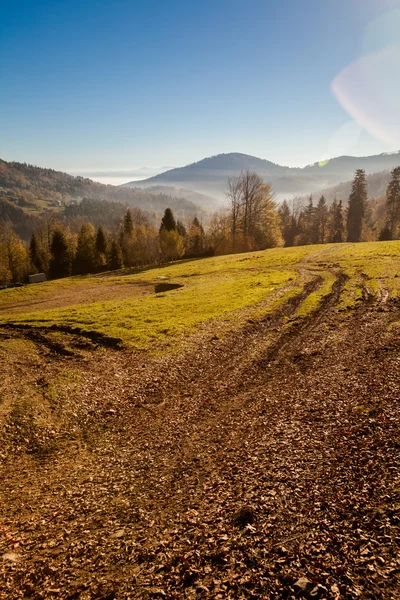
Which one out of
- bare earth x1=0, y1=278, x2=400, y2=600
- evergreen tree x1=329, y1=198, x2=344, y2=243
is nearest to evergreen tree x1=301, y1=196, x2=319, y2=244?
evergreen tree x1=329, y1=198, x2=344, y2=243

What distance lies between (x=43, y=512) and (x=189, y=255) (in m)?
79.4

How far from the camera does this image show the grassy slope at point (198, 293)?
27.0 m

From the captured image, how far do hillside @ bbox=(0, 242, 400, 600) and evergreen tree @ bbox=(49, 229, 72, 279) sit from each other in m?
59.3

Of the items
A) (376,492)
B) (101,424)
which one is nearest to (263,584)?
(376,492)

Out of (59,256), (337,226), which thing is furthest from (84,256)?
(337,226)

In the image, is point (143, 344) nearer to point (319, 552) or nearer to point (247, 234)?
point (319, 552)

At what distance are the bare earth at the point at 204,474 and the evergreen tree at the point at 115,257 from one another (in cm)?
6325

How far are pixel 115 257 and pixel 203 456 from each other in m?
75.1

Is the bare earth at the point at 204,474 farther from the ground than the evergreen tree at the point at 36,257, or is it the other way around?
the evergreen tree at the point at 36,257

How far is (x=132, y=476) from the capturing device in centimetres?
1120

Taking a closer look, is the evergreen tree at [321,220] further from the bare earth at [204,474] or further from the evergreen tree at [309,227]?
the bare earth at [204,474]

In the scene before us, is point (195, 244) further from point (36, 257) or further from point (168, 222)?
point (36, 257)

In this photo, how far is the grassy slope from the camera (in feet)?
88.7

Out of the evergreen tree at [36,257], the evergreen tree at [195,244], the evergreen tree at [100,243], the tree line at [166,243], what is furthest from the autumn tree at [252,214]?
the evergreen tree at [36,257]
